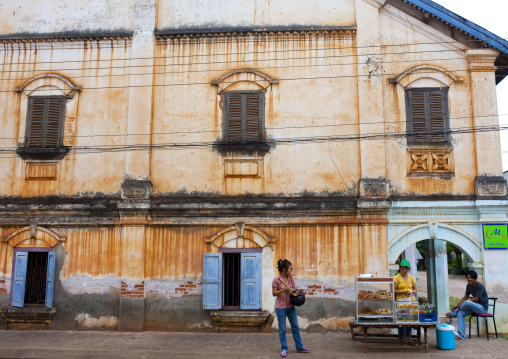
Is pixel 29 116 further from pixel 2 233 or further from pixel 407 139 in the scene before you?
pixel 407 139

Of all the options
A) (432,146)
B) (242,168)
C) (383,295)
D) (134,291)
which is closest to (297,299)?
(383,295)

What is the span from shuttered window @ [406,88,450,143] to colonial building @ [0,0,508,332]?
0.11 feet

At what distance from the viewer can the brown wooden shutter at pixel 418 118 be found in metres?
10.8

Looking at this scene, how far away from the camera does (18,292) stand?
10852 millimetres

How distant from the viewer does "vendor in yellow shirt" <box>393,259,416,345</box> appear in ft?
29.1

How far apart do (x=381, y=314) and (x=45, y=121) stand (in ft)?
29.2

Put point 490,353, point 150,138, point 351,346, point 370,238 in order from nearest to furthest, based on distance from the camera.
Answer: point 490,353
point 351,346
point 370,238
point 150,138

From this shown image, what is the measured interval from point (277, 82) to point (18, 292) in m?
7.73

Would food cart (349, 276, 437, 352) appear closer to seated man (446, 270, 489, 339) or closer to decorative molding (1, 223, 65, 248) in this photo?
seated man (446, 270, 489, 339)

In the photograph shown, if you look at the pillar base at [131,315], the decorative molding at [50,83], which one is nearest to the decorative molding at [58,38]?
the decorative molding at [50,83]

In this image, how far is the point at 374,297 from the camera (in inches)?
360

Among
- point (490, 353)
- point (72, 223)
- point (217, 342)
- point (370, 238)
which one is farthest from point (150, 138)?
point (490, 353)

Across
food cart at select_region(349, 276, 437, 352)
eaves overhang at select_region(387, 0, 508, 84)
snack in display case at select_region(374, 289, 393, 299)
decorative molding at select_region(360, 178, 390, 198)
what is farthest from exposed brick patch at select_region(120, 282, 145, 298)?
eaves overhang at select_region(387, 0, 508, 84)

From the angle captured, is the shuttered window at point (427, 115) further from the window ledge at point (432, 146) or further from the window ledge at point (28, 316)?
the window ledge at point (28, 316)
